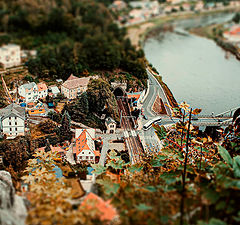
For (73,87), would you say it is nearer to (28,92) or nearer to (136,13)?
(28,92)

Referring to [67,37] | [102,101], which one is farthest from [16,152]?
[67,37]

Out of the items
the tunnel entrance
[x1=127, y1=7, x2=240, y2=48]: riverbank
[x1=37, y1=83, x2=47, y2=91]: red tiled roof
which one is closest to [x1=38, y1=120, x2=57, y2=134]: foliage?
[x1=37, y1=83, x2=47, y2=91]: red tiled roof

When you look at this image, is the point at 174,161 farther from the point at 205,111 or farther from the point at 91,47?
the point at 91,47

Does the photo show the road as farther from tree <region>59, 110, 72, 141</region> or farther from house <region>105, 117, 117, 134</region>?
tree <region>59, 110, 72, 141</region>

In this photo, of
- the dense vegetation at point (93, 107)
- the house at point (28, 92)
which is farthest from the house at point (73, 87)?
the house at point (28, 92)

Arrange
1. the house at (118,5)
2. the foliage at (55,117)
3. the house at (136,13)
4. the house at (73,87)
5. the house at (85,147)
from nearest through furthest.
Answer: the house at (85,147)
the foliage at (55,117)
the house at (73,87)
the house at (118,5)
the house at (136,13)

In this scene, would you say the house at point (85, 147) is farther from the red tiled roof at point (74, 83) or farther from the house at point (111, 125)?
the red tiled roof at point (74, 83)
